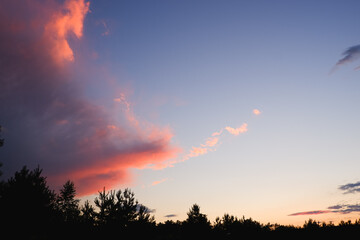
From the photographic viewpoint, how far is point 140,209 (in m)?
17.0

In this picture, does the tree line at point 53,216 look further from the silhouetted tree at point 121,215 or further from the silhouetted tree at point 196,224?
the silhouetted tree at point 196,224

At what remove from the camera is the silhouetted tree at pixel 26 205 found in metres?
14.8

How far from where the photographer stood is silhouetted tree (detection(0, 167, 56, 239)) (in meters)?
14.8

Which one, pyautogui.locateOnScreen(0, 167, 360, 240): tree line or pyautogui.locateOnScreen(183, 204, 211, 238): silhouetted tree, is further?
pyautogui.locateOnScreen(183, 204, 211, 238): silhouetted tree

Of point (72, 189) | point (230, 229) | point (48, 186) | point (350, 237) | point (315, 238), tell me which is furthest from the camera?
point (72, 189)

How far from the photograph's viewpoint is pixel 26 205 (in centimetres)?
1623

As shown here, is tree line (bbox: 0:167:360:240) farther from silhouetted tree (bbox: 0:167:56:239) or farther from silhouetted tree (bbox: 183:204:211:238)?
silhouetted tree (bbox: 183:204:211:238)

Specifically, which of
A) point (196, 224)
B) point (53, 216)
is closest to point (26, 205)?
point (53, 216)

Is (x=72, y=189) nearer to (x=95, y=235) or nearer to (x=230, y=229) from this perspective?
(x=230, y=229)

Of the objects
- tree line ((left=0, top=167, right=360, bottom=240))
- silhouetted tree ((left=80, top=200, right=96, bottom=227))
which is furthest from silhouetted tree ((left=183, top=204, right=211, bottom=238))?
silhouetted tree ((left=80, top=200, right=96, bottom=227))

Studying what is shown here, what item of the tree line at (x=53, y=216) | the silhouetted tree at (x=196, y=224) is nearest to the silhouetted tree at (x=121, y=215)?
the tree line at (x=53, y=216)

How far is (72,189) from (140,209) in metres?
50.4

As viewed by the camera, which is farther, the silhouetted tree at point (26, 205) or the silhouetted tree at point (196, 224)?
the silhouetted tree at point (196, 224)

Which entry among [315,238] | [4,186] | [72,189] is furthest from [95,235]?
[72,189]
